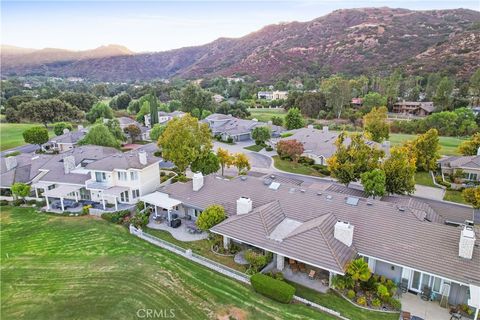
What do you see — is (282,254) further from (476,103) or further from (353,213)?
(476,103)

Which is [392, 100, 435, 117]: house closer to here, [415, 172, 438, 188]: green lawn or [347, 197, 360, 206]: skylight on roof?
[415, 172, 438, 188]: green lawn

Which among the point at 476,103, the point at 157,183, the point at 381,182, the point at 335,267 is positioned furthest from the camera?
the point at 476,103

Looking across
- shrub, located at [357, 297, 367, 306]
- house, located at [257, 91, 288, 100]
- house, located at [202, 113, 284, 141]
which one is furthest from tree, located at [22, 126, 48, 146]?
house, located at [257, 91, 288, 100]

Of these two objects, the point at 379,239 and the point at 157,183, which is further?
the point at 157,183

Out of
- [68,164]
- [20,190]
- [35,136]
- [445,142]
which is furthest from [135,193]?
[445,142]

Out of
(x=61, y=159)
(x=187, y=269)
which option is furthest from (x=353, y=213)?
(x=61, y=159)
